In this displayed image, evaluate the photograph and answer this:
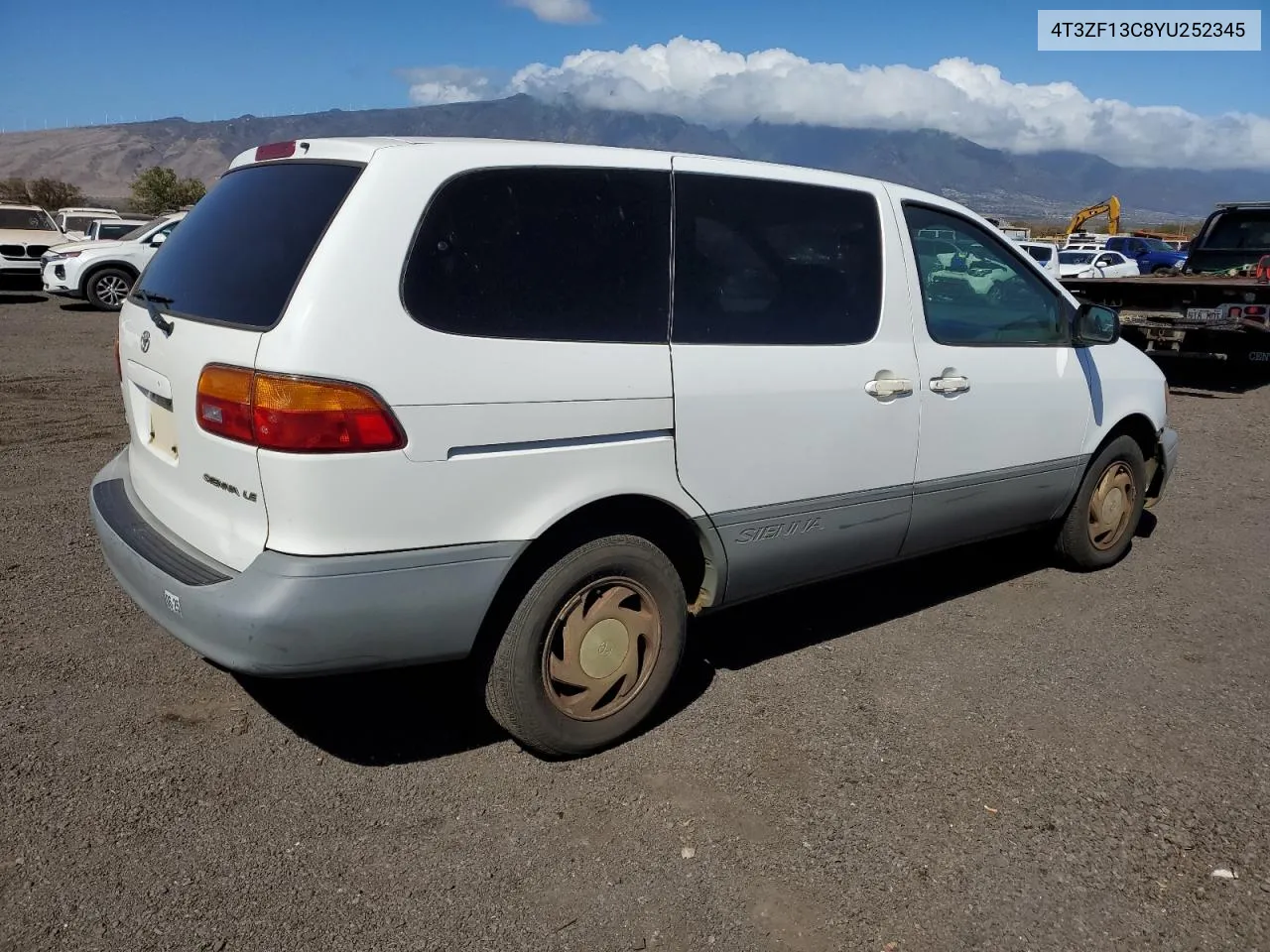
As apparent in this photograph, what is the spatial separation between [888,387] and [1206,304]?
388 inches

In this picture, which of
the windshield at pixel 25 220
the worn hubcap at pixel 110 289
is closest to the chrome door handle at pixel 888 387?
the worn hubcap at pixel 110 289

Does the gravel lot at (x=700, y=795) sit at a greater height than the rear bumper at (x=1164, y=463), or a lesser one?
lesser

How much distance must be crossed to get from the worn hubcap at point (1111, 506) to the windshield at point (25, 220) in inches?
880

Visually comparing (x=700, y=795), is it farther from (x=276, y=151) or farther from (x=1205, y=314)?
A: (x=1205, y=314)

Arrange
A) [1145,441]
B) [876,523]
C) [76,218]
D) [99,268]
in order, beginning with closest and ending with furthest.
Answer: [876,523] → [1145,441] → [99,268] → [76,218]

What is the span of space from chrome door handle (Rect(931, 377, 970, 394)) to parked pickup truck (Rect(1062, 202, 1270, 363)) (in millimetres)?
9083

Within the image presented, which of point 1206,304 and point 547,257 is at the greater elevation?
point 547,257

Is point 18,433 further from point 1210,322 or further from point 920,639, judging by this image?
point 1210,322

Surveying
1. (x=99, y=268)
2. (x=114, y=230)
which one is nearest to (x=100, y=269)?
(x=99, y=268)

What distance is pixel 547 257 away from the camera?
3.02 metres

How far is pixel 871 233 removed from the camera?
3.93 m

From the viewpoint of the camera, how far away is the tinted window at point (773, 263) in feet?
11.0

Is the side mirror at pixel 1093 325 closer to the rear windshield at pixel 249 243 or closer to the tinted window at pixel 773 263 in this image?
the tinted window at pixel 773 263

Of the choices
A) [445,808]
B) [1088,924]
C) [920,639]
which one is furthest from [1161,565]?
[445,808]
